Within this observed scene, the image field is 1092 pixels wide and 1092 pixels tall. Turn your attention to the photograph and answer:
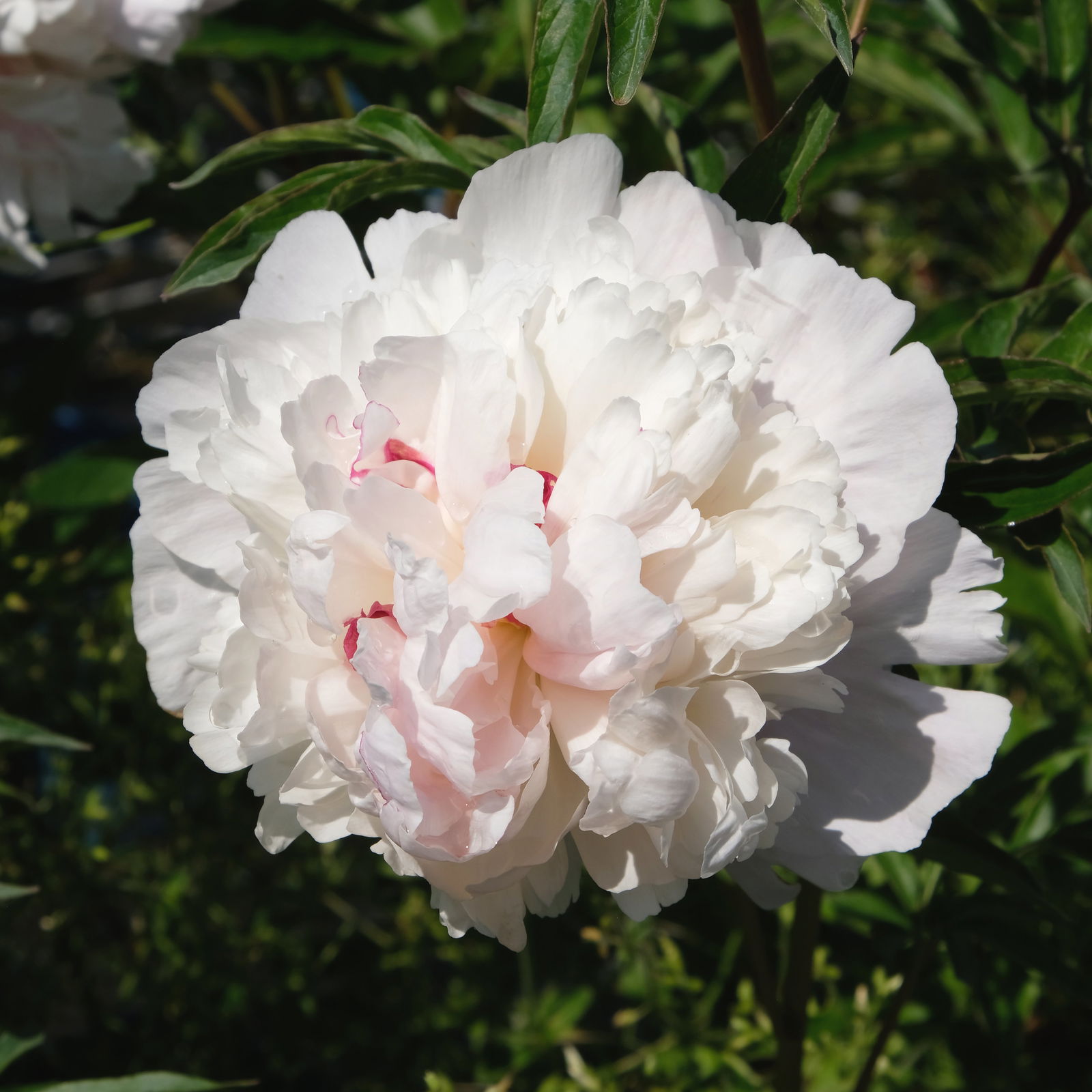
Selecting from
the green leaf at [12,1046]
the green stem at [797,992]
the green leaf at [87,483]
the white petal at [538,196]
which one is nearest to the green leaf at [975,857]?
the green stem at [797,992]

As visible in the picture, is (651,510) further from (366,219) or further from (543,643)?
(366,219)

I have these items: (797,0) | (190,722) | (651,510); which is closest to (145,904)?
(190,722)

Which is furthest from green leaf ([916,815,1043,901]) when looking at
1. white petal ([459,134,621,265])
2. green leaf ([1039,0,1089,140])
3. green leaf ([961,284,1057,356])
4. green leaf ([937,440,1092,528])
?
green leaf ([1039,0,1089,140])

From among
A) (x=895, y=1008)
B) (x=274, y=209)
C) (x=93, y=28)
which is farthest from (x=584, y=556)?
(x=93, y=28)

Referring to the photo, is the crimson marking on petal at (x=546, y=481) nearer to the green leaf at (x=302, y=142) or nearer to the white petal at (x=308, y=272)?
the white petal at (x=308, y=272)

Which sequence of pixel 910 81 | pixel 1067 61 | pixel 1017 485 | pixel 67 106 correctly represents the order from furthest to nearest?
pixel 910 81 < pixel 67 106 < pixel 1067 61 < pixel 1017 485

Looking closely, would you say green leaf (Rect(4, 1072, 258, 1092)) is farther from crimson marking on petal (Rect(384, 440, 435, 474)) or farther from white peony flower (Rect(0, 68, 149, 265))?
white peony flower (Rect(0, 68, 149, 265))

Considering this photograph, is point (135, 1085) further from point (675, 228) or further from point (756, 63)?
point (756, 63)
